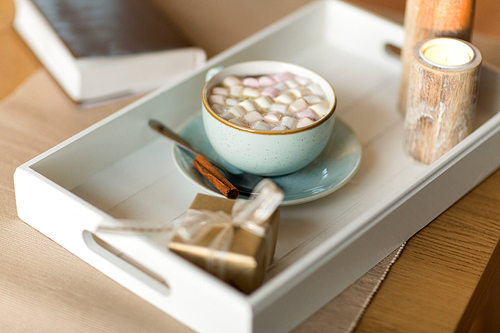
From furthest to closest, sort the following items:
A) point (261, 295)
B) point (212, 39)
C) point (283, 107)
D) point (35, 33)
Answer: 1. point (212, 39)
2. point (35, 33)
3. point (283, 107)
4. point (261, 295)

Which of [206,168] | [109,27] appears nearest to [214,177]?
[206,168]

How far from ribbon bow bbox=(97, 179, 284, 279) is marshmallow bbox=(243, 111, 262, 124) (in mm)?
141

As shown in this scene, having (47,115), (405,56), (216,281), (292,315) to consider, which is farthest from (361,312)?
(47,115)

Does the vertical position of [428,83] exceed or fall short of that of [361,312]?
it exceeds it

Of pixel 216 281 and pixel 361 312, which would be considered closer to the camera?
pixel 216 281

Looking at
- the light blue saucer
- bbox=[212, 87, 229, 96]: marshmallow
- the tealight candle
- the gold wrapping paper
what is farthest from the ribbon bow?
the tealight candle

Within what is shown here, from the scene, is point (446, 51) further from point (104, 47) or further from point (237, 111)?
point (104, 47)

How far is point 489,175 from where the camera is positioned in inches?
32.6

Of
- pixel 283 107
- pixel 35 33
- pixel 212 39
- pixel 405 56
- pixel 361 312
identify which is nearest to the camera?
pixel 361 312

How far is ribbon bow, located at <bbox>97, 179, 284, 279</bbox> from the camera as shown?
564 millimetres

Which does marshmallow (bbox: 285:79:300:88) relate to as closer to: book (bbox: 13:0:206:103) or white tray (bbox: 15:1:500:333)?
white tray (bbox: 15:1:500:333)

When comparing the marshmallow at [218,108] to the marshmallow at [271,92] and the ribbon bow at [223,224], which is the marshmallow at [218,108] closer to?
the marshmallow at [271,92]

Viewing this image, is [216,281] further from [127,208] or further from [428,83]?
[428,83]

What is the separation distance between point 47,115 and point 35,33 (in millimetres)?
255
